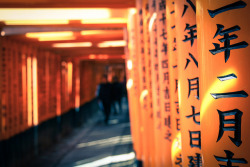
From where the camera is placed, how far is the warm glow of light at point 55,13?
4135 millimetres

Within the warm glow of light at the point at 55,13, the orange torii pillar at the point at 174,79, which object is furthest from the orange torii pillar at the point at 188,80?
the warm glow of light at the point at 55,13

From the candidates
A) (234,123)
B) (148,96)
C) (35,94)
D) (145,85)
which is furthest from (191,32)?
(35,94)

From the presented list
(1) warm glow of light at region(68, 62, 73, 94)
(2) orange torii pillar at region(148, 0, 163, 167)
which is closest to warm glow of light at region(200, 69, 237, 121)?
(2) orange torii pillar at region(148, 0, 163, 167)

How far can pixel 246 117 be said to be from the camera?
109 centimetres

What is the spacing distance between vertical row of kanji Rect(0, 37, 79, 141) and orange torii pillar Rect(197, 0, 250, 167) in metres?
4.64

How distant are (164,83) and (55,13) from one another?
2.79m

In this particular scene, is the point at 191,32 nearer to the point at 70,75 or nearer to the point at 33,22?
the point at 33,22

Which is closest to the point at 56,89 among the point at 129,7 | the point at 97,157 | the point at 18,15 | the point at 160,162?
the point at 97,157

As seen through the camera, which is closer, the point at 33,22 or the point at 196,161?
the point at 196,161

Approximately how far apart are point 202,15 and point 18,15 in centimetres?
376

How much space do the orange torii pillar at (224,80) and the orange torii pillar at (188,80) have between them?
0.36m

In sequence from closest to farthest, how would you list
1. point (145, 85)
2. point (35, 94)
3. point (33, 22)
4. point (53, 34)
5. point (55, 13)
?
point (145, 85)
point (55, 13)
point (33, 22)
point (53, 34)
point (35, 94)

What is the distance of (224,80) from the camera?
1.12 metres

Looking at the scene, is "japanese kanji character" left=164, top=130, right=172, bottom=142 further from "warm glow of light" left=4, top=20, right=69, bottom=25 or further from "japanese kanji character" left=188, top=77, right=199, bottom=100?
"warm glow of light" left=4, top=20, right=69, bottom=25
